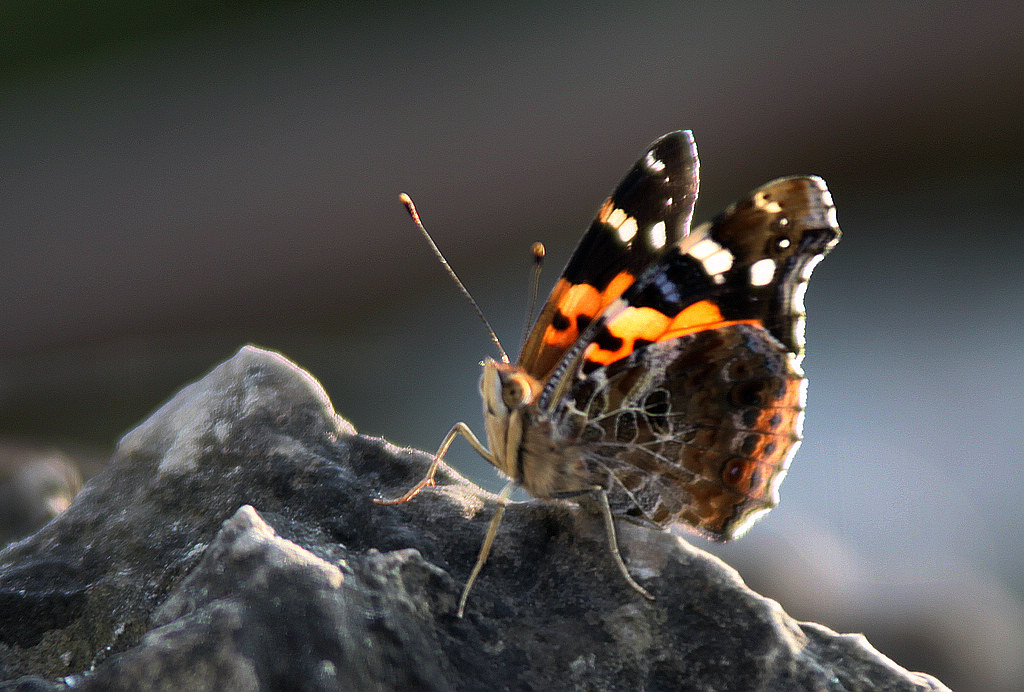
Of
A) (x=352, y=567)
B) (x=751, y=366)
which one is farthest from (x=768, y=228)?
(x=352, y=567)

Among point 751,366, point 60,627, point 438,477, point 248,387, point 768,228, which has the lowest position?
point 60,627

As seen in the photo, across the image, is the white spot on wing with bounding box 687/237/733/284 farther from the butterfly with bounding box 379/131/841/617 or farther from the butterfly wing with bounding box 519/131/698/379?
the butterfly wing with bounding box 519/131/698/379

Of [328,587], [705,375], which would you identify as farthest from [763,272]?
[328,587]

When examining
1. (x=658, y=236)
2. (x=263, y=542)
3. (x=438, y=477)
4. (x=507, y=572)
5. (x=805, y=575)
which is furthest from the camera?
(x=805, y=575)

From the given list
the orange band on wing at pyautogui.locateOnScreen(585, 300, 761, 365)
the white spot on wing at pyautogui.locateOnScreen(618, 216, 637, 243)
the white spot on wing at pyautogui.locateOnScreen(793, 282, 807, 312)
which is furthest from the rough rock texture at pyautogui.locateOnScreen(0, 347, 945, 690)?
the white spot on wing at pyautogui.locateOnScreen(618, 216, 637, 243)

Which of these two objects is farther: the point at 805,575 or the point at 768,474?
the point at 805,575

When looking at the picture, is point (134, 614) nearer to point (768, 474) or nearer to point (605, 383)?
point (605, 383)

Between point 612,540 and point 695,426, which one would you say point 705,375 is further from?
point 612,540
